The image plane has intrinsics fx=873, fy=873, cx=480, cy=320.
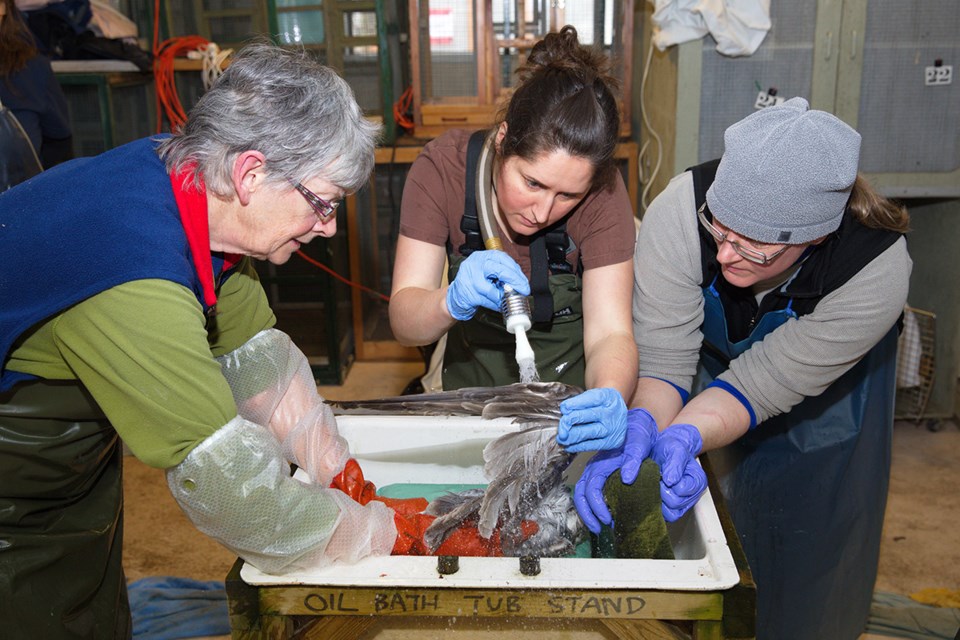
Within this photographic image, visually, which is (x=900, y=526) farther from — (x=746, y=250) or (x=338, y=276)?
(x=338, y=276)

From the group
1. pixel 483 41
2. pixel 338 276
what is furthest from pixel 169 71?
pixel 483 41

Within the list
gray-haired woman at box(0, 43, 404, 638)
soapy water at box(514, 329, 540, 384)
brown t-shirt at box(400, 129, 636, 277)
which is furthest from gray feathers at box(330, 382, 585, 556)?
brown t-shirt at box(400, 129, 636, 277)

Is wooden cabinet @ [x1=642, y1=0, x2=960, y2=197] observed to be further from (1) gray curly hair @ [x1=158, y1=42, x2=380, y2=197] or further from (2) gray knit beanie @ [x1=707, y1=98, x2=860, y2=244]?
(1) gray curly hair @ [x1=158, y1=42, x2=380, y2=197]

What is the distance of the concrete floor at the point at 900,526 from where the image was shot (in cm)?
261

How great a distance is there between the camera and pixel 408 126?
12.5 feet

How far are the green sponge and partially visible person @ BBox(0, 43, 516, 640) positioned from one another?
0.23 metres

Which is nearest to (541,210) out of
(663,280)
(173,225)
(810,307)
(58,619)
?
(663,280)

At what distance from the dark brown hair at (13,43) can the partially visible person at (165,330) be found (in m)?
2.15

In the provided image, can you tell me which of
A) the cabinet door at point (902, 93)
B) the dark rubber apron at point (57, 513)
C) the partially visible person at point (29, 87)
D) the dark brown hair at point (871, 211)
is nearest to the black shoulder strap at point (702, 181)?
the dark brown hair at point (871, 211)

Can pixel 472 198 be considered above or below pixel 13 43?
below

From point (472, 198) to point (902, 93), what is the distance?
2072 millimetres

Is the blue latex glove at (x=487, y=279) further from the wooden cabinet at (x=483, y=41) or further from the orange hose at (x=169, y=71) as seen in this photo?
the orange hose at (x=169, y=71)

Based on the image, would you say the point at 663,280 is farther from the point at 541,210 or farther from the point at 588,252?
the point at 541,210

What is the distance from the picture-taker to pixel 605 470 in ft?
4.84
